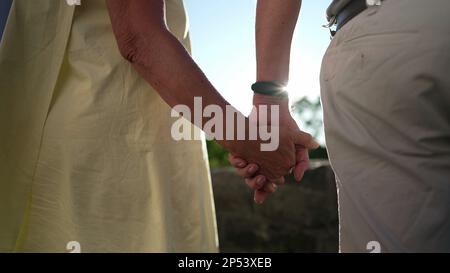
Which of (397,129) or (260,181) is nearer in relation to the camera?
(397,129)

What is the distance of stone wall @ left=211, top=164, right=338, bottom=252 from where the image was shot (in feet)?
12.4

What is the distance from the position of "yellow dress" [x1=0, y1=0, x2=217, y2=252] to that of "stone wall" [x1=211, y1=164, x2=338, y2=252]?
2.43 meters

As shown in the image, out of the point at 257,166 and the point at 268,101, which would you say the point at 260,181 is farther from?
the point at 268,101

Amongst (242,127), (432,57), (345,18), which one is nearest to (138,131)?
(242,127)

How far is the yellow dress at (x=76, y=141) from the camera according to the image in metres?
1.39

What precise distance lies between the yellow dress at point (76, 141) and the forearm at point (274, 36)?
39cm

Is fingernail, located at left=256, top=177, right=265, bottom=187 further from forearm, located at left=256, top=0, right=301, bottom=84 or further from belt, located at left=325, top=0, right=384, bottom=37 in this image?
belt, located at left=325, top=0, right=384, bottom=37

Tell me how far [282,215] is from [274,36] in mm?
2401

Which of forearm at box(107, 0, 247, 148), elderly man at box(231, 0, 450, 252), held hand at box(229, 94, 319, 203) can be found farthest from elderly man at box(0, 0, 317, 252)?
elderly man at box(231, 0, 450, 252)

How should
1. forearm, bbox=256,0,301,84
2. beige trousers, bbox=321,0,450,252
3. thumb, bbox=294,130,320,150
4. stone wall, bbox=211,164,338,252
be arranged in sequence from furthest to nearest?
stone wall, bbox=211,164,338,252
thumb, bbox=294,130,320,150
forearm, bbox=256,0,301,84
beige trousers, bbox=321,0,450,252

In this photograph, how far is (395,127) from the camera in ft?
3.31

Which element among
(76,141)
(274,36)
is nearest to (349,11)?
(274,36)

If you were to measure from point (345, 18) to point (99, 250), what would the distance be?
842 mm

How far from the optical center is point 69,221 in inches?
55.2
